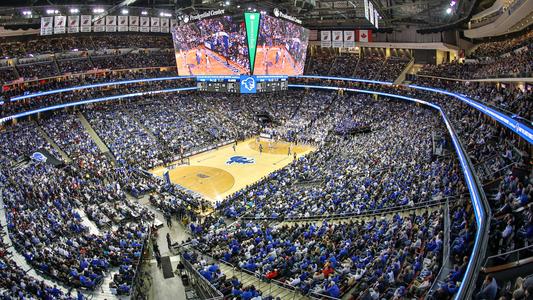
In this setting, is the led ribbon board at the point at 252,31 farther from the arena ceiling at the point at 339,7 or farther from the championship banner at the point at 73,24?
the championship banner at the point at 73,24

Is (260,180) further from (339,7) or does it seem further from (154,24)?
(154,24)

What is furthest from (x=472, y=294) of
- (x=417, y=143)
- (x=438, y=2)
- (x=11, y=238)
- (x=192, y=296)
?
(x=438, y=2)

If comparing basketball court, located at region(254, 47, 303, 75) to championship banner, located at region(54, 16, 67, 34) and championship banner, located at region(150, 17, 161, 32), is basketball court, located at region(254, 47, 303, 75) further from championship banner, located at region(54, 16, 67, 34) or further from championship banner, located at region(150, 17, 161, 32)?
championship banner, located at region(54, 16, 67, 34)

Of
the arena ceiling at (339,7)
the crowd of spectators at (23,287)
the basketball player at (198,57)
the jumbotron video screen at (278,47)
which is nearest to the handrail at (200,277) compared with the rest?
the crowd of spectators at (23,287)

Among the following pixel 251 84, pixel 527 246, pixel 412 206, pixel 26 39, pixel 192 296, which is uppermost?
pixel 26 39

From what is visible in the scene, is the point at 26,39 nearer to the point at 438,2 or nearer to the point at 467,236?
the point at 438,2

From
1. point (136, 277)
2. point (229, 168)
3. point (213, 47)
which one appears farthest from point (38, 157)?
point (136, 277)
